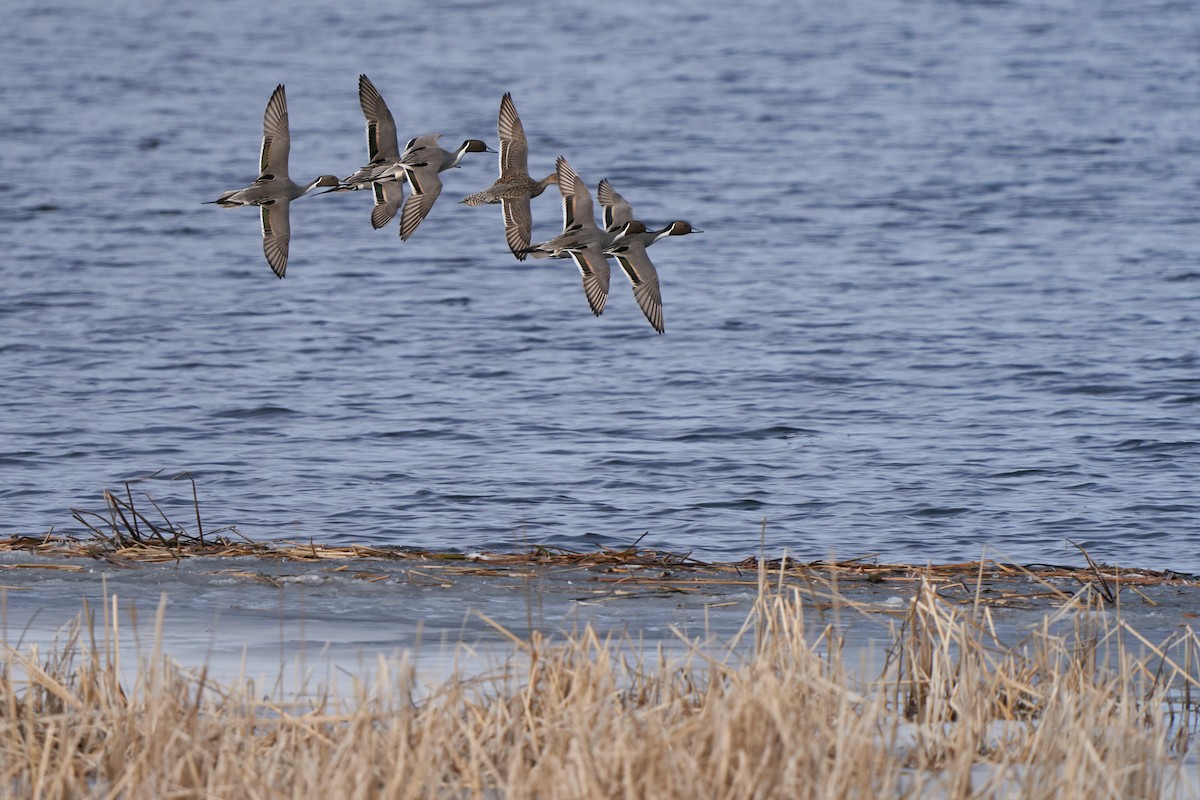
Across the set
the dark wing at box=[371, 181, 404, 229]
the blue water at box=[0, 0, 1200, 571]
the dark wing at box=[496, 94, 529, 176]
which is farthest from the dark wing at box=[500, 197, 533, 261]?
the blue water at box=[0, 0, 1200, 571]

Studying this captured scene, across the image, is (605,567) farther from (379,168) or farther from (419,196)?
(379,168)

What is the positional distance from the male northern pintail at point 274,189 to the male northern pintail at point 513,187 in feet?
1.94

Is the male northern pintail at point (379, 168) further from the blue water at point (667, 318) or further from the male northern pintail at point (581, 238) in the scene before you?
the blue water at point (667, 318)

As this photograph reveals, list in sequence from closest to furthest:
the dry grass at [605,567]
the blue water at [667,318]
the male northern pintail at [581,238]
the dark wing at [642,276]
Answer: the male northern pintail at [581,238] → the dark wing at [642,276] → the dry grass at [605,567] → the blue water at [667,318]

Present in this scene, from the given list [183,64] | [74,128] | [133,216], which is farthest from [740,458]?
[183,64]

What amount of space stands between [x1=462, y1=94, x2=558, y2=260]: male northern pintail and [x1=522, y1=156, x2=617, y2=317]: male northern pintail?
110 millimetres

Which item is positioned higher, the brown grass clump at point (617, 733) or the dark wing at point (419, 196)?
the dark wing at point (419, 196)

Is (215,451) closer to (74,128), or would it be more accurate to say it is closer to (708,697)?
(708,697)

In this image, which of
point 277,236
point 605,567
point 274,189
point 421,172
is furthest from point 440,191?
point 605,567

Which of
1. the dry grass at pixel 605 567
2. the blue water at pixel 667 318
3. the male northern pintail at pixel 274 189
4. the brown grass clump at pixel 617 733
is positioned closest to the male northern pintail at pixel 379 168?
the male northern pintail at pixel 274 189

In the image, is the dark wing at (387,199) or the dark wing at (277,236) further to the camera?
the dark wing at (277,236)

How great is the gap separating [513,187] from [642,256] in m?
1.06

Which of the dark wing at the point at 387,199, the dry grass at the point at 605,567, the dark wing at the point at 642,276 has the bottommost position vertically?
the dry grass at the point at 605,567

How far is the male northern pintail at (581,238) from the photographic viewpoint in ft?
22.3
